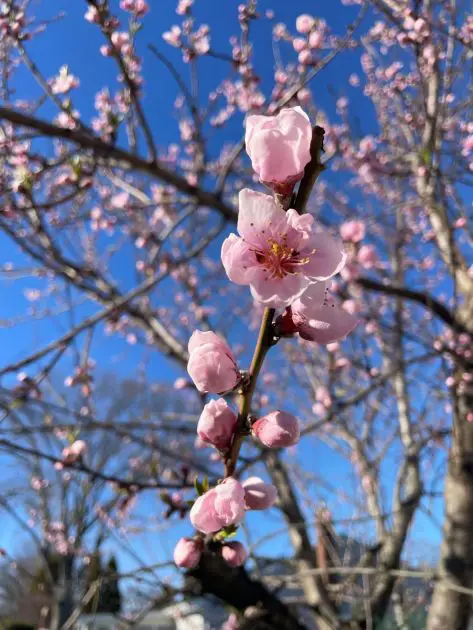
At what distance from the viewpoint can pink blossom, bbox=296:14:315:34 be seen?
11.0ft

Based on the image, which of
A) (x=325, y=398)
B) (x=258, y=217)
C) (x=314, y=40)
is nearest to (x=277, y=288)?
(x=258, y=217)

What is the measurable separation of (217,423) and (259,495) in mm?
199

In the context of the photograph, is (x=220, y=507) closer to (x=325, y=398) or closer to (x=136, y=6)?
(x=136, y=6)

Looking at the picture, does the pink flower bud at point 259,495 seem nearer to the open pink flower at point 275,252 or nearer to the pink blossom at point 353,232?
the open pink flower at point 275,252

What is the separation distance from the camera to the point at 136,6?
303cm

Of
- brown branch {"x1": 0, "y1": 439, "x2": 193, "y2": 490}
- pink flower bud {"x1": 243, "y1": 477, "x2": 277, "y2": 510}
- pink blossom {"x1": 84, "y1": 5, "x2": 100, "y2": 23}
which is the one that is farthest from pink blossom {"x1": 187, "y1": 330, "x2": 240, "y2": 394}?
pink blossom {"x1": 84, "y1": 5, "x2": 100, "y2": 23}

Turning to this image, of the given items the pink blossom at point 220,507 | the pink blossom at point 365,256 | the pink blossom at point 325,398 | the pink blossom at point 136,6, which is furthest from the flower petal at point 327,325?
the pink blossom at point 325,398

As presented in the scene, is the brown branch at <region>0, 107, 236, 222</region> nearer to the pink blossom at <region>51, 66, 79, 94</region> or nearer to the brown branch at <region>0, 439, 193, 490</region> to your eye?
the pink blossom at <region>51, 66, 79, 94</region>

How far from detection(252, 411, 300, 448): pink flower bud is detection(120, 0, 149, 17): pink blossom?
9.97 feet

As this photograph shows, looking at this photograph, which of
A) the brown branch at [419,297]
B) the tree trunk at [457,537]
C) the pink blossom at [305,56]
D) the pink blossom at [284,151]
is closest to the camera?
the pink blossom at [284,151]

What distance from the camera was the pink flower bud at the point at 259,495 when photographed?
34.5 inches

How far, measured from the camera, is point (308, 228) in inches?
30.1

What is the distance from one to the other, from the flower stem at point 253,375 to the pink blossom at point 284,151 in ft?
0.62

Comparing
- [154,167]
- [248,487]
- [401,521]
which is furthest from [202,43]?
[401,521]
